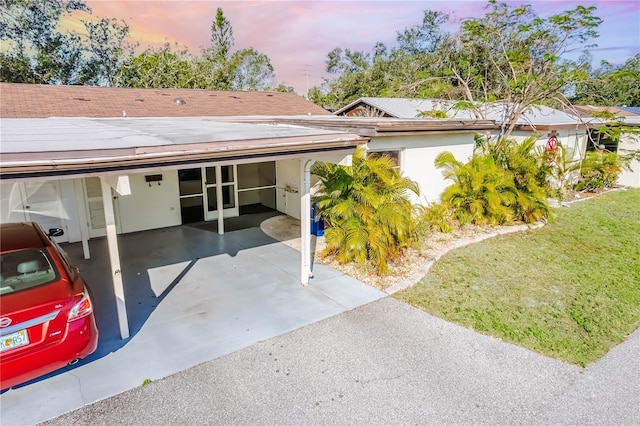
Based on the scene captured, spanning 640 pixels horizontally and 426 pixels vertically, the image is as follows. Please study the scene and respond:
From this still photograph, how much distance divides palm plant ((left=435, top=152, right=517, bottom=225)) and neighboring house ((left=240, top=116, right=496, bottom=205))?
0.35 m

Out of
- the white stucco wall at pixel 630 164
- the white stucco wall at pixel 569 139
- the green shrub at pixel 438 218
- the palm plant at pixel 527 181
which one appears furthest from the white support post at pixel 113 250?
the white stucco wall at pixel 630 164

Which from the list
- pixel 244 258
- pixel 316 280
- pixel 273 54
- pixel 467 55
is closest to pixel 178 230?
pixel 244 258

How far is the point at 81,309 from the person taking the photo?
4.17 meters

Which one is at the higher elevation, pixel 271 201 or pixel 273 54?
pixel 273 54

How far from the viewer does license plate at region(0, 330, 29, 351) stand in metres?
3.65

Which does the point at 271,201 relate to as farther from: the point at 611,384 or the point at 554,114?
the point at 554,114

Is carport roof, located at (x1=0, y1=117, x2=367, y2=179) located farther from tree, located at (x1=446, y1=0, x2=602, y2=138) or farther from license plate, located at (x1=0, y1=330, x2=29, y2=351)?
tree, located at (x1=446, y1=0, x2=602, y2=138)

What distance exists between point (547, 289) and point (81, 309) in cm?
743

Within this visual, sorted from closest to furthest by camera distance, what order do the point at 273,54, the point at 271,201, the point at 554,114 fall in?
the point at 271,201 < the point at 554,114 < the point at 273,54

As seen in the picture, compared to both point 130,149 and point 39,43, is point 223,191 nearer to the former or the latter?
point 130,149

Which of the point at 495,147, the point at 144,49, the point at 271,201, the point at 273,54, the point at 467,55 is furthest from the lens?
the point at 273,54

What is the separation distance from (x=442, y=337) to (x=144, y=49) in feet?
119

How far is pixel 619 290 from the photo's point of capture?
22.9 feet

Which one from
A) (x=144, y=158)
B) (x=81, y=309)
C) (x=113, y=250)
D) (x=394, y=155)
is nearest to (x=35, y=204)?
(x=113, y=250)
